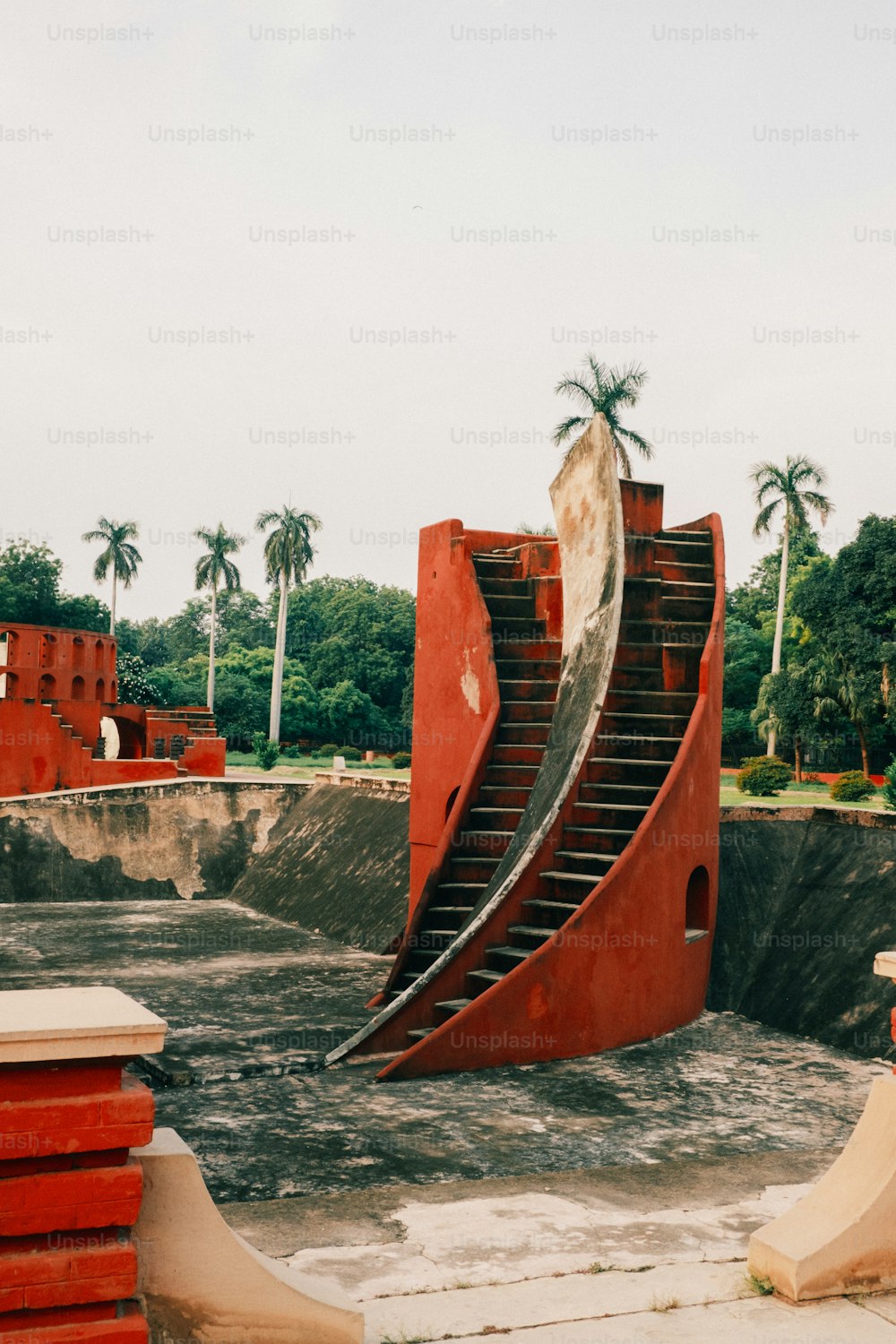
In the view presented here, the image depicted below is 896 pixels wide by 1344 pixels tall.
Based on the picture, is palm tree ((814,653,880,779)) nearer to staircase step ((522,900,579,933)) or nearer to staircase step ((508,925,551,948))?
staircase step ((522,900,579,933))

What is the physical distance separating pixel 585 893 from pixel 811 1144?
2805mm

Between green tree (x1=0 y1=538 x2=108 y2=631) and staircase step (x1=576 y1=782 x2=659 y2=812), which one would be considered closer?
staircase step (x1=576 y1=782 x2=659 y2=812)

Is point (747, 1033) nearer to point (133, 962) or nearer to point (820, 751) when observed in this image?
point (133, 962)

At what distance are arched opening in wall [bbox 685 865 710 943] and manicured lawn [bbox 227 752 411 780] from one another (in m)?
25.7

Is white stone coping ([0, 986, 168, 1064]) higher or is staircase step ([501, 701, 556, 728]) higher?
staircase step ([501, 701, 556, 728])

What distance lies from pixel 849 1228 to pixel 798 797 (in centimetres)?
2479

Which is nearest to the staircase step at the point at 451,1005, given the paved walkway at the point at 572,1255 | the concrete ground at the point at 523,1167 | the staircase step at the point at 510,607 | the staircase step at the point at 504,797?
the concrete ground at the point at 523,1167

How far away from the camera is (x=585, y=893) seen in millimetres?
9586

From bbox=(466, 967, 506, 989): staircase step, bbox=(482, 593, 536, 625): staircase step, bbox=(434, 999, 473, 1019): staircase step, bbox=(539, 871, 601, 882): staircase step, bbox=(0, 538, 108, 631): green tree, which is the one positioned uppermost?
bbox=(0, 538, 108, 631): green tree

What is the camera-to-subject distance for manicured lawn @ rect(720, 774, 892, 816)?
75.8 feet

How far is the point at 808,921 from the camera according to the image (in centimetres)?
1109

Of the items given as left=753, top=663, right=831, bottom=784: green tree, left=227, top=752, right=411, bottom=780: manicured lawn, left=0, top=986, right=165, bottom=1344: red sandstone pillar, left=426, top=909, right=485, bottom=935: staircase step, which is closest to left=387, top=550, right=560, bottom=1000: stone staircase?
left=426, top=909, right=485, bottom=935: staircase step

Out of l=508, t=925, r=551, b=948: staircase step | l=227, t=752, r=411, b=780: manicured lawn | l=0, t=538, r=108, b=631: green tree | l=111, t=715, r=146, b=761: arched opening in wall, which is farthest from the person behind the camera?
l=0, t=538, r=108, b=631: green tree

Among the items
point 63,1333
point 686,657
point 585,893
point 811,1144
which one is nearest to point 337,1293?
point 63,1333
